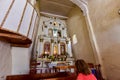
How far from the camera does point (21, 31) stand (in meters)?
3.75

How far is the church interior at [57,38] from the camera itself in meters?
3.64

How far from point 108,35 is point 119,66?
1388 millimetres

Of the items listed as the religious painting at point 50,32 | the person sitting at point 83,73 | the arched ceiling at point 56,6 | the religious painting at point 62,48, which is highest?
the arched ceiling at point 56,6

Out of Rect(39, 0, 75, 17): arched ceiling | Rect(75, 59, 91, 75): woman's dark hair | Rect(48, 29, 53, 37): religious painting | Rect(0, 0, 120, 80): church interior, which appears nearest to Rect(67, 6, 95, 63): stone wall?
Rect(0, 0, 120, 80): church interior

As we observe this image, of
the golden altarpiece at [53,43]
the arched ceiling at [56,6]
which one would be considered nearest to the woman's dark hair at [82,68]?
the golden altarpiece at [53,43]

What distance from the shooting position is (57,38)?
30.1ft

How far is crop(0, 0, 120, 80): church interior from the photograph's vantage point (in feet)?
11.9

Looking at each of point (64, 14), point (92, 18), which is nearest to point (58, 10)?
point (64, 14)

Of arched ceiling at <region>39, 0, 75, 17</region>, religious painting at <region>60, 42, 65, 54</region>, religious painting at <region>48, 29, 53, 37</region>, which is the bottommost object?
religious painting at <region>60, 42, 65, 54</region>

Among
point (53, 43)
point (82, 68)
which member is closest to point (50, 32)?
point (53, 43)

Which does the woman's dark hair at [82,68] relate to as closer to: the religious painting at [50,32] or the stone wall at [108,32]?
the stone wall at [108,32]

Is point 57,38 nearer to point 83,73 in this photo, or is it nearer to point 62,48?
point 62,48

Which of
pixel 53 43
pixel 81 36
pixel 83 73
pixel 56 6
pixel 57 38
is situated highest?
pixel 56 6

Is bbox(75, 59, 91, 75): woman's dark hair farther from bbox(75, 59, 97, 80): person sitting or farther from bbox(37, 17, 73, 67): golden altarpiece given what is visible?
bbox(37, 17, 73, 67): golden altarpiece
